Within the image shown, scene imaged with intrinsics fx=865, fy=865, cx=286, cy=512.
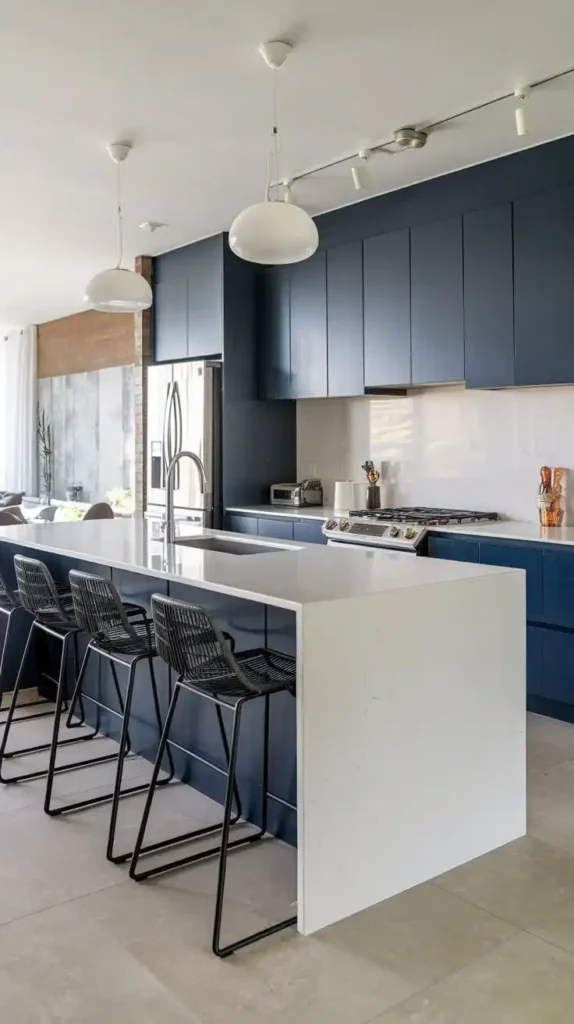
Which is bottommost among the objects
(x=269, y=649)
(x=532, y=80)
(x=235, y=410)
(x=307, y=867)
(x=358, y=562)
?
(x=307, y=867)

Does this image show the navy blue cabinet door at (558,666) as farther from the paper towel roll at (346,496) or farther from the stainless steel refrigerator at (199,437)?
the stainless steel refrigerator at (199,437)

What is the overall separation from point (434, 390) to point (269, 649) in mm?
2962

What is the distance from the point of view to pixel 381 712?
2.43m

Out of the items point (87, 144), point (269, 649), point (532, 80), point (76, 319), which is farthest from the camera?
point (76, 319)

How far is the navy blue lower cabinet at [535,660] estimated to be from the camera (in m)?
4.13

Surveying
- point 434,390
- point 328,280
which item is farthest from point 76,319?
point 434,390

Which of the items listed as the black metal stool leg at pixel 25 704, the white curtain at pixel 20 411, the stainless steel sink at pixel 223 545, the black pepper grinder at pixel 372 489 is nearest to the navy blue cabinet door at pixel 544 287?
the black pepper grinder at pixel 372 489

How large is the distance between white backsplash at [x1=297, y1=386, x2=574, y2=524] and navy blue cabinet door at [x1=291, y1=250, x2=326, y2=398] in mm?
398

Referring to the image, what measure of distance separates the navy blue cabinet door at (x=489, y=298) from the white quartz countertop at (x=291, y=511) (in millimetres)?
1308

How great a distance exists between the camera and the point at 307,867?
7.45 ft

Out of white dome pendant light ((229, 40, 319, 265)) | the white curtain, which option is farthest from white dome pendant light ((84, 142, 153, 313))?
the white curtain

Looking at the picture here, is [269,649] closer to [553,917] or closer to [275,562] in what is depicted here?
[275,562]

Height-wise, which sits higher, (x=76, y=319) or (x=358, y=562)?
(x=76, y=319)

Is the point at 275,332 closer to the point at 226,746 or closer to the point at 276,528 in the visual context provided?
the point at 276,528
